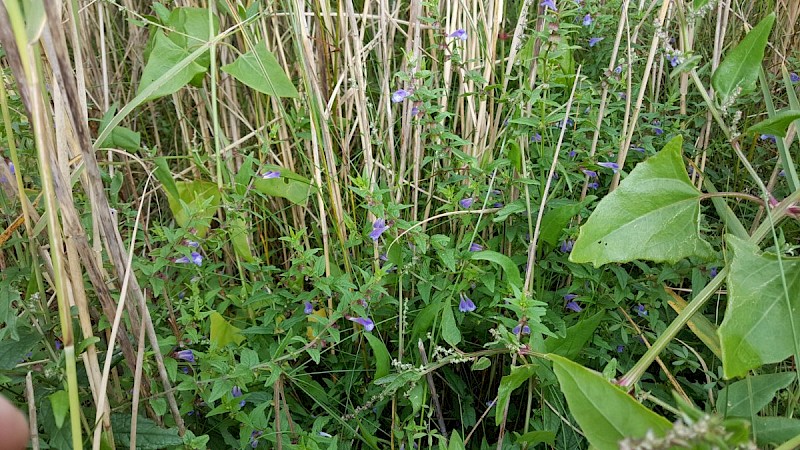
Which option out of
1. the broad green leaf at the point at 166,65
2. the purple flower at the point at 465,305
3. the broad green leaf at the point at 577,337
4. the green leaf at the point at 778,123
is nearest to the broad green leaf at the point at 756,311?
Result: the green leaf at the point at 778,123

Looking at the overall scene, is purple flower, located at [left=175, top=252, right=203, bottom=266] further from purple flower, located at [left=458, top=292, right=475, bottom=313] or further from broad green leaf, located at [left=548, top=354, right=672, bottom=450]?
broad green leaf, located at [left=548, top=354, right=672, bottom=450]

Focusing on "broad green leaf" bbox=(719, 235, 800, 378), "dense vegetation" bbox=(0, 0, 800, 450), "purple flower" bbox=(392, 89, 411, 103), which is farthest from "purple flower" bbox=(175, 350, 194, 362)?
"broad green leaf" bbox=(719, 235, 800, 378)

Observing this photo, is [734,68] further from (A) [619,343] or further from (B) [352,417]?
(B) [352,417]

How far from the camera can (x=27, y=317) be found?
943 millimetres

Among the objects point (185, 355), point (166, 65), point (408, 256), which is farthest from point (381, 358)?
point (166, 65)

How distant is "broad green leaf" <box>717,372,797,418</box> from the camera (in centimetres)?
78

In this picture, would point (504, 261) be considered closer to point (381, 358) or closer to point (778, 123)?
point (381, 358)

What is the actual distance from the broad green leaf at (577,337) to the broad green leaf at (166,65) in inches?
28.3

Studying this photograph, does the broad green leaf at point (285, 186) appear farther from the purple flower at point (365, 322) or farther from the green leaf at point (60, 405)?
the green leaf at point (60, 405)

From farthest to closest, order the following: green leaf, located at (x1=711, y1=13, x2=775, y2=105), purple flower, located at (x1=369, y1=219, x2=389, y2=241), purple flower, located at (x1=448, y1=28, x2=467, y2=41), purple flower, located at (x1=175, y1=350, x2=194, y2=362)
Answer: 1. purple flower, located at (x1=448, y1=28, x2=467, y2=41)
2. purple flower, located at (x1=369, y1=219, x2=389, y2=241)
3. purple flower, located at (x1=175, y1=350, x2=194, y2=362)
4. green leaf, located at (x1=711, y1=13, x2=775, y2=105)

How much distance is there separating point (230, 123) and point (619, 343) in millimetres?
987

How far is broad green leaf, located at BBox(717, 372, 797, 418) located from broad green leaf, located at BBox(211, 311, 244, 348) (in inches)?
28.3

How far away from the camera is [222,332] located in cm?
106

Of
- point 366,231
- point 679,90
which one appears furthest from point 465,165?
point 679,90
